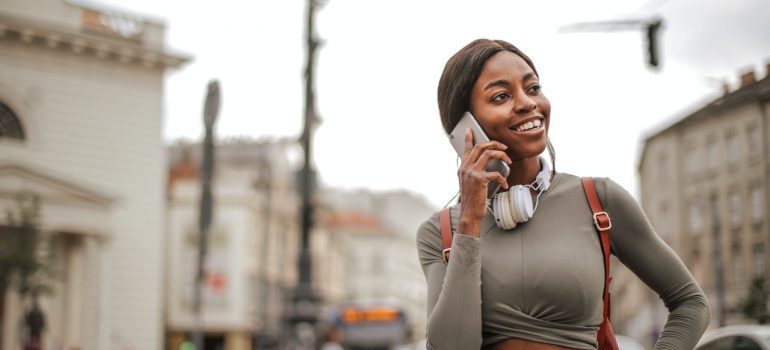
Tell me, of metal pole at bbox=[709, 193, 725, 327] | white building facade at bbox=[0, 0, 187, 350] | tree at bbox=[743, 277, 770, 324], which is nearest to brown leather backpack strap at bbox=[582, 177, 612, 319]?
white building facade at bbox=[0, 0, 187, 350]

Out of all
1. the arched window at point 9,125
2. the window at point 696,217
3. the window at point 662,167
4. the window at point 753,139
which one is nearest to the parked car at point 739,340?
the window at point 753,139

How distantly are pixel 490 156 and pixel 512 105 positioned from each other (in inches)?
6.7

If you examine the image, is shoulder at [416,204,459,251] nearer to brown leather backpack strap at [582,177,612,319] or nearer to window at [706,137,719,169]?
brown leather backpack strap at [582,177,612,319]

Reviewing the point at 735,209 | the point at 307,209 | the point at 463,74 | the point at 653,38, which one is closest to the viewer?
the point at 463,74

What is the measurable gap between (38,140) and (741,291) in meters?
12.7

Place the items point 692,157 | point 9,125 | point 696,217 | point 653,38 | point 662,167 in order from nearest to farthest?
Answer: 1. point 653,38
2. point 9,125
3. point 692,157
4. point 696,217
5. point 662,167

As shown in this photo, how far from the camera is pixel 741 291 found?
64.7ft

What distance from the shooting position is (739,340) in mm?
9781

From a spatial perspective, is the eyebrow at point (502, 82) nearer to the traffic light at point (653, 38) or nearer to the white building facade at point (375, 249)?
the traffic light at point (653, 38)

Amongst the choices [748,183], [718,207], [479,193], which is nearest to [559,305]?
[479,193]

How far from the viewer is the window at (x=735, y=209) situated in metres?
13.8

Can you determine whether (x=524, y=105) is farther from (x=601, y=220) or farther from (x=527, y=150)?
(x=601, y=220)

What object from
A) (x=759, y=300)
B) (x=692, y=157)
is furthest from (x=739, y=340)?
(x=692, y=157)

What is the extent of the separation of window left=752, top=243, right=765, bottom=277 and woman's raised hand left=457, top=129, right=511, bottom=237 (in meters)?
12.3
